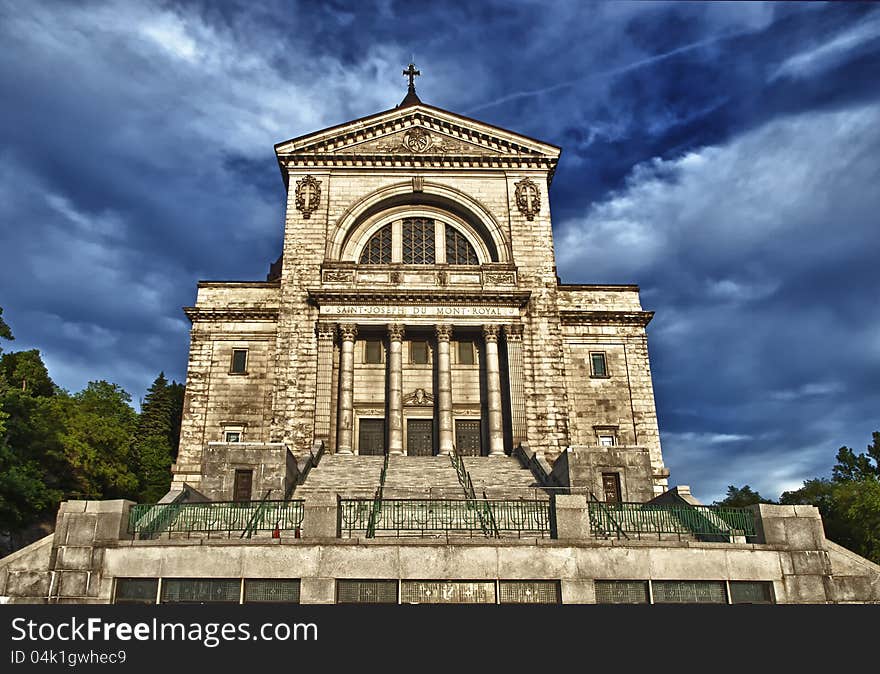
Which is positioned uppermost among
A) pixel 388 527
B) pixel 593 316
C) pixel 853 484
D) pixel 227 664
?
pixel 593 316

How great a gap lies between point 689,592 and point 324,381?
22.9m

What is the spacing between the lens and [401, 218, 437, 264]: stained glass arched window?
39.4 metres

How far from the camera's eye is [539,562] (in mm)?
15836

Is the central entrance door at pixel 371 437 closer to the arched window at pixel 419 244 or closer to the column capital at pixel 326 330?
the column capital at pixel 326 330

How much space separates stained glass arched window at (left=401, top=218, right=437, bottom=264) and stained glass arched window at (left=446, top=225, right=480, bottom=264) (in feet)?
2.88

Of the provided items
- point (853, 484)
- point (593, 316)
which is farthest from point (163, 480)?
point (853, 484)

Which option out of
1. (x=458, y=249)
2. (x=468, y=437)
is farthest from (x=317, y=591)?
(x=458, y=249)

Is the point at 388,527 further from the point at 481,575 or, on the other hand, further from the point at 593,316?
the point at 593,316

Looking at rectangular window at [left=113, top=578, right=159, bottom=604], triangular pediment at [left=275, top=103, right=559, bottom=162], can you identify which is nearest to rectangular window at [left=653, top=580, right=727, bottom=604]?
rectangular window at [left=113, top=578, right=159, bottom=604]

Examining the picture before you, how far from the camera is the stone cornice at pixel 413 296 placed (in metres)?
35.8

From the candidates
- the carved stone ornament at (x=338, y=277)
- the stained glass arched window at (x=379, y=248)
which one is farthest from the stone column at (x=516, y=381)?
the carved stone ornament at (x=338, y=277)

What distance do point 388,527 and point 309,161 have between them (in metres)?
27.6

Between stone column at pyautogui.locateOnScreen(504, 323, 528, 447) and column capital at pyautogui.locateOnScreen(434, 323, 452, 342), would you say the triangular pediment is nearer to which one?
column capital at pyautogui.locateOnScreen(434, 323, 452, 342)

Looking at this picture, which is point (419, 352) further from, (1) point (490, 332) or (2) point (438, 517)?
(2) point (438, 517)
